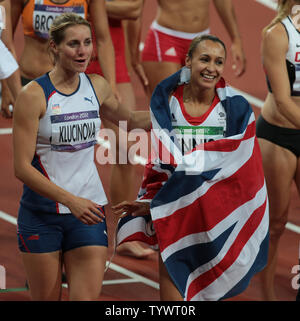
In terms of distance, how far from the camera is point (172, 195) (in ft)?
14.9

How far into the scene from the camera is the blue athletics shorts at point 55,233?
4484 mm

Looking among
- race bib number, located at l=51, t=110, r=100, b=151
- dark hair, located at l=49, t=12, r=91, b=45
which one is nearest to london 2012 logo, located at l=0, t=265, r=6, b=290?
race bib number, located at l=51, t=110, r=100, b=151

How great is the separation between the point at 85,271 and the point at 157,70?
2.88m

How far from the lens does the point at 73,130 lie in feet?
14.6

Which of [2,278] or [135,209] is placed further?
[2,278]

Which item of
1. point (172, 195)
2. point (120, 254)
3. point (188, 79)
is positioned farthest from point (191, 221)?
point (120, 254)

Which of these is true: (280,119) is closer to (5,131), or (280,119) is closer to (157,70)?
(157,70)

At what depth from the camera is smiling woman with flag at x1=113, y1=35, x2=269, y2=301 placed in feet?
14.9

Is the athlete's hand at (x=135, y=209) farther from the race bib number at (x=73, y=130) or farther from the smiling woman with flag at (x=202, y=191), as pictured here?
the race bib number at (x=73, y=130)

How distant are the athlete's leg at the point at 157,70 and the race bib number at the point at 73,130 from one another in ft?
7.94

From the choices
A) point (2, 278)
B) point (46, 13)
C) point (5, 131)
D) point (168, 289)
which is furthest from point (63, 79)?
point (5, 131)

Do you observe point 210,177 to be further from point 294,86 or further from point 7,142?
point 7,142

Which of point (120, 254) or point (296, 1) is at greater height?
point (296, 1)
